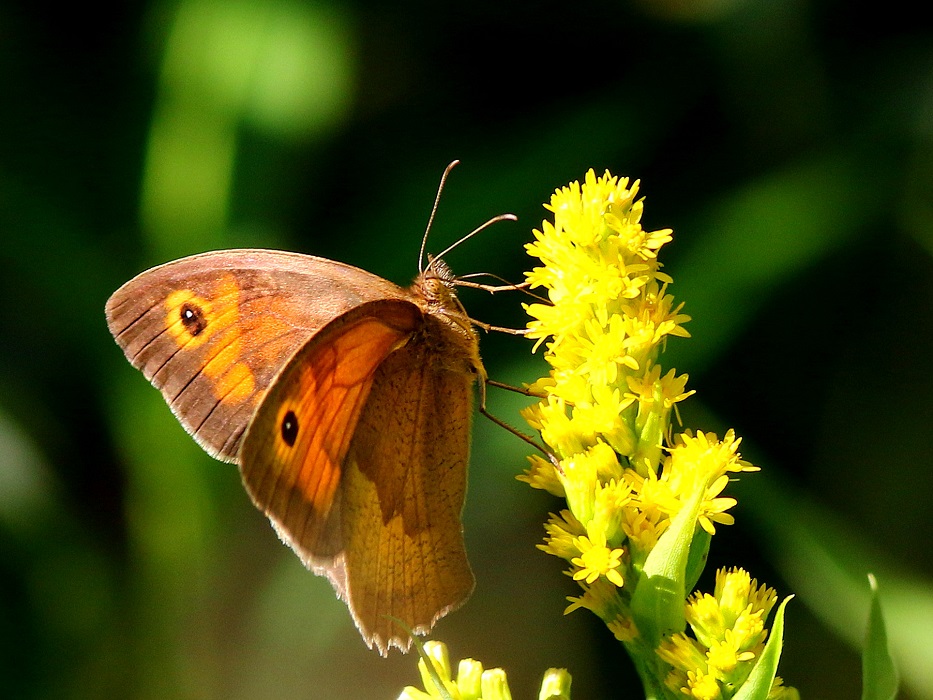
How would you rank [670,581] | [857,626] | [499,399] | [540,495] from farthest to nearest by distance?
[540,495] → [499,399] → [857,626] → [670,581]

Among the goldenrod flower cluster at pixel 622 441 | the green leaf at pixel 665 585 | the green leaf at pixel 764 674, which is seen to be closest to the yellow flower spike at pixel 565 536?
the goldenrod flower cluster at pixel 622 441

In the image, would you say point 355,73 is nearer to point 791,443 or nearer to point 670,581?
point 791,443

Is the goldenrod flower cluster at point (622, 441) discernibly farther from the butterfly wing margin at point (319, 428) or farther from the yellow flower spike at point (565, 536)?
the butterfly wing margin at point (319, 428)

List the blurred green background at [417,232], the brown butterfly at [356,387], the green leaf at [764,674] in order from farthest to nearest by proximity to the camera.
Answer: the blurred green background at [417,232], the brown butterfly at [356,387], the green leaf at [764,674]

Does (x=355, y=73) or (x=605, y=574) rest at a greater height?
(x=355, y=73)

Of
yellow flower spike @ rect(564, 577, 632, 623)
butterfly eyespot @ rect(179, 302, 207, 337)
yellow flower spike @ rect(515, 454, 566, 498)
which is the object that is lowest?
yellow flower spike @ rect(564, 577, 632, 623)

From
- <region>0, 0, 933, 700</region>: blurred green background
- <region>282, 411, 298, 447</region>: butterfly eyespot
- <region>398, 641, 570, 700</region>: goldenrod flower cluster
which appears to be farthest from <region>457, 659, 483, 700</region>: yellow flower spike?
<region>0, 0, 933, 700</region>: blurred green background

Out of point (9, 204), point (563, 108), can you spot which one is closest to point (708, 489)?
point (563, 108)

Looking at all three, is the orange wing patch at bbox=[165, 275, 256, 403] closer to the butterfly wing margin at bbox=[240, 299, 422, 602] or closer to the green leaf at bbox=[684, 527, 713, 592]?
the butterfly wing margin at bbox=[240, 299, 422, 602]

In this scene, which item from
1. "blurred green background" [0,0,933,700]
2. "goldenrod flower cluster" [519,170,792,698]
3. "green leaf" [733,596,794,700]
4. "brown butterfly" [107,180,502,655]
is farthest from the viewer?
"blurred green background" [0,0,933,700]
